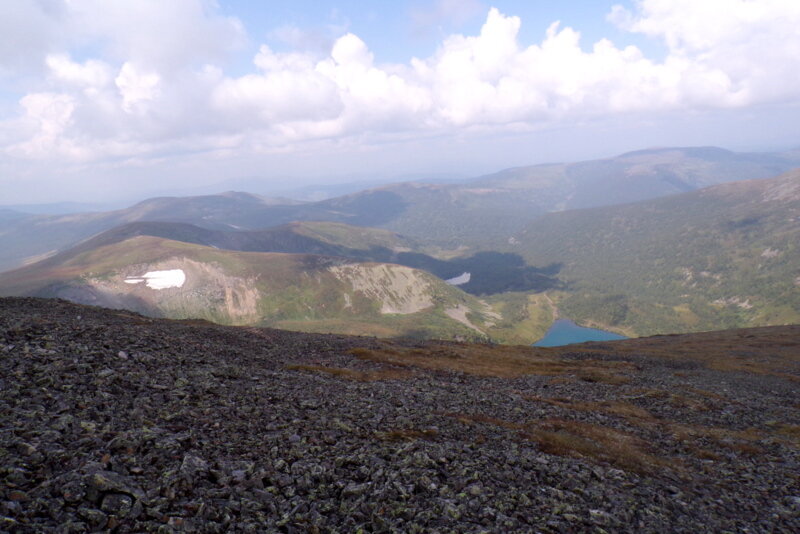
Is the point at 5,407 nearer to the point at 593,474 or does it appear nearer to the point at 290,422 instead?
the point at 290,422

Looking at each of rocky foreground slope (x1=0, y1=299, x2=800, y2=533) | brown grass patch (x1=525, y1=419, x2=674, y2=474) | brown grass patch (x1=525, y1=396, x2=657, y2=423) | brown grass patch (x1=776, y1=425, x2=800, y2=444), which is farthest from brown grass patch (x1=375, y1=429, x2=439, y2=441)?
brown grass patch (x1=776, y1=425, x2=800, y2=444)

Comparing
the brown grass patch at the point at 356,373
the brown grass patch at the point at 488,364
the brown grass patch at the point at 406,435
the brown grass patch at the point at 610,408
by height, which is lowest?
the brown grass patch at the point at 488,364

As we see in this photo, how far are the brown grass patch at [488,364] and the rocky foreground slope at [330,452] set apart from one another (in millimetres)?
13391

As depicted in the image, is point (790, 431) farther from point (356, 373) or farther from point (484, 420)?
point (356, 373)

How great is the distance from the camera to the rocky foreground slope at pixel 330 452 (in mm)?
12805

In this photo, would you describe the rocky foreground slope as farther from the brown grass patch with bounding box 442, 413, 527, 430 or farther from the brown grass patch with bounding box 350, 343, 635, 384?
the brown grass patch with bounding box 350, 343, 635, 384

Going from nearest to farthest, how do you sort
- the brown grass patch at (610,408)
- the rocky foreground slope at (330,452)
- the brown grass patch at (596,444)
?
the rocky foreground slope at (330,452)
the brown grass patch at (596,444)
the brown grass patch at (610,408)

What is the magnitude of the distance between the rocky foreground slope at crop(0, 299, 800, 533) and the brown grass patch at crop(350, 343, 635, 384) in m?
13.4

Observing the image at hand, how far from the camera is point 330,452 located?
58.7 feet

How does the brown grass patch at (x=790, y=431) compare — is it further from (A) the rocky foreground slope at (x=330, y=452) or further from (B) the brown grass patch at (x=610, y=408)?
(B) the brown grass patch at (x=610, y=408)

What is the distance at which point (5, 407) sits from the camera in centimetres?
1642

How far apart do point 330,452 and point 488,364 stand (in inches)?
1923

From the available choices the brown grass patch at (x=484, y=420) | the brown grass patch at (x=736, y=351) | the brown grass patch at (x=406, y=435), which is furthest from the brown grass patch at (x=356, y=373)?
the brown grass patch at (x=736, y=351)

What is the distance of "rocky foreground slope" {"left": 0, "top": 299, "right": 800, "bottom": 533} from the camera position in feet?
42.0
